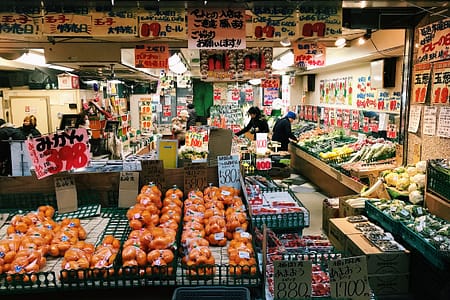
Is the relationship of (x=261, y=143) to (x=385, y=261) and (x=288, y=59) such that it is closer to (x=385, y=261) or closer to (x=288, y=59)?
(x=288, y=59)

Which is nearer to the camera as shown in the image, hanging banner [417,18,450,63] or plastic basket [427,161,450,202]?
plastic basket [427,161,450,202]

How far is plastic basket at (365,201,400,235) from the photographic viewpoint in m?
4.77

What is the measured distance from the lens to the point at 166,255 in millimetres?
2809

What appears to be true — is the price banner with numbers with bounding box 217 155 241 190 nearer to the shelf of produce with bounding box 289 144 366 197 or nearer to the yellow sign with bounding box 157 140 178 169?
the yellow sign with bounding box 157 140 178 169

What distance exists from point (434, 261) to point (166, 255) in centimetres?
275

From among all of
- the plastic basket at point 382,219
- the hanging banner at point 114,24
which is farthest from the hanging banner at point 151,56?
the plastic basket at point 382,219

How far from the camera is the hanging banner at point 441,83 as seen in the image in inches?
199

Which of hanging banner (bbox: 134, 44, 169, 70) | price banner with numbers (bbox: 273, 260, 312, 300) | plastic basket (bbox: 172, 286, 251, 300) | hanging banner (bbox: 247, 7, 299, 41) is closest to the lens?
price banner with numbers (bbox: 273, 260, 312, 300)

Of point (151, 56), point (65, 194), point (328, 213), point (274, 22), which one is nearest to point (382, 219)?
point (328, 213)

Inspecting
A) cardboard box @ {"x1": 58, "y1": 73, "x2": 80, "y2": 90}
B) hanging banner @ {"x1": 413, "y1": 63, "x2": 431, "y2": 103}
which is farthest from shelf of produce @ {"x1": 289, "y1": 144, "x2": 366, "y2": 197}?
cardboard box @ {"x1": 58, "y1": 73, "x2": 80, "y2": 90}

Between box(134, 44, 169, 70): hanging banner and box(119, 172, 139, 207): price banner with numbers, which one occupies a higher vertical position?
box(134, 44, 169, 70): hanging banner

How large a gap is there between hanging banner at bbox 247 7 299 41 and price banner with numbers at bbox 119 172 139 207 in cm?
236

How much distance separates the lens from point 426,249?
4.07 meters

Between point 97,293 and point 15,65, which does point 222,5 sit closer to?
point 97,293
